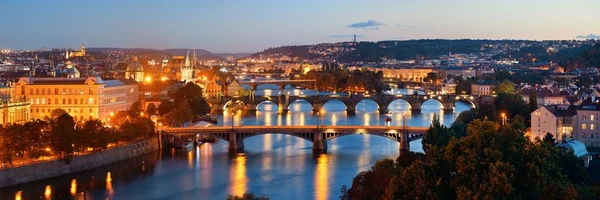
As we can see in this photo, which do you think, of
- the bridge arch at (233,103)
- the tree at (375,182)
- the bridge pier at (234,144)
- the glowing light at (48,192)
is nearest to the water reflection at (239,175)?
the bridge pier at (234,144)

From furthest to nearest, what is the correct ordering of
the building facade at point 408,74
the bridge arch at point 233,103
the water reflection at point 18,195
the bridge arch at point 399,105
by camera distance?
the building facade at point 408,74 → the bridge arch at point 399,105 → the bridge arch at point 233,103 → the water reflection at point 18,195

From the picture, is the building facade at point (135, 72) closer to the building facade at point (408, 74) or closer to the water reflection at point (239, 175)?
the water reflection at point (239, 175)

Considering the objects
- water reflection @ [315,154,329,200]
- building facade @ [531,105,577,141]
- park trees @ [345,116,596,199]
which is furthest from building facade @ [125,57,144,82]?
park trees @ [345,116,596,199]

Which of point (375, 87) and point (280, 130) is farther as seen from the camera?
point (375, 87)

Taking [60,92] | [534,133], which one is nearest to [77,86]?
[60,92]

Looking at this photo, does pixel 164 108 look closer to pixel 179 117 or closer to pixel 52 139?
pixel 179 117

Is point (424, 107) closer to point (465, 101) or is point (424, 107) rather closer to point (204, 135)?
point (465, 101)
